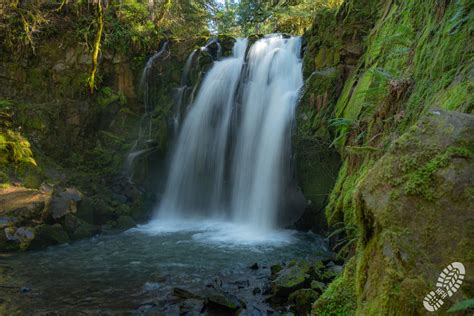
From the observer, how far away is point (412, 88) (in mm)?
3572

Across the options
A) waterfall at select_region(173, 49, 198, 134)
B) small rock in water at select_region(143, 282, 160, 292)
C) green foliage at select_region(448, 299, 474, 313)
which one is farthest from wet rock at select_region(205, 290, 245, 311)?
waterfall at select_region(173, 49, 198, 134)

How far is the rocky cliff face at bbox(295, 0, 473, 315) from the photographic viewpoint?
5.79 feet

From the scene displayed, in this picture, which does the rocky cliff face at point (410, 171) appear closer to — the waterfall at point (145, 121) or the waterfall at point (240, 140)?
the waterfall at point (240, 140)

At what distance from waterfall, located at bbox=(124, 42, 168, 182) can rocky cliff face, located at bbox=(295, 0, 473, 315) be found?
777cm

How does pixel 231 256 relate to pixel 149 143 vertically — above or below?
below

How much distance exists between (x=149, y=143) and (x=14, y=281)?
6702 mm

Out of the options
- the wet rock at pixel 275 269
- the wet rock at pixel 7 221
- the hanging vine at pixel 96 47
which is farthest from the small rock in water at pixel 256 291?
the hanging vine at pixel 96 47

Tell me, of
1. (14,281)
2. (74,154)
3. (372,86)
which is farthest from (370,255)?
(74,154)

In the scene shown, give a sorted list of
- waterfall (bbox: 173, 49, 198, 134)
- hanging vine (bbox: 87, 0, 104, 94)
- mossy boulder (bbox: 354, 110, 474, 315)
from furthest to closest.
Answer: waterfall (bbox: 173, 49, 198, 134), hanging vine (bbox: 87, 0, 104, 94), mossy boulder (bbox: 354, 110, 474, 315)

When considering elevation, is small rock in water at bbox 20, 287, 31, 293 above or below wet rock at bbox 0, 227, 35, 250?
below

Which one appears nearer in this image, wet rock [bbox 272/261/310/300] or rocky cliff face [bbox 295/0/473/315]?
rocky cliff face [bbox 295/0/473/315]

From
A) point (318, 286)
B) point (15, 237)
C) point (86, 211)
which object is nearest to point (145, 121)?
point (86, 211)

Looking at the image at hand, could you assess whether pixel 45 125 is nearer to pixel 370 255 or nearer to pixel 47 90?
pixel 47 90

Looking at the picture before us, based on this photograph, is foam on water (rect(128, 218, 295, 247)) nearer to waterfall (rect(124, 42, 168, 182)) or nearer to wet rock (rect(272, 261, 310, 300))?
waterfall (rect(124, 42, 168, 182))
